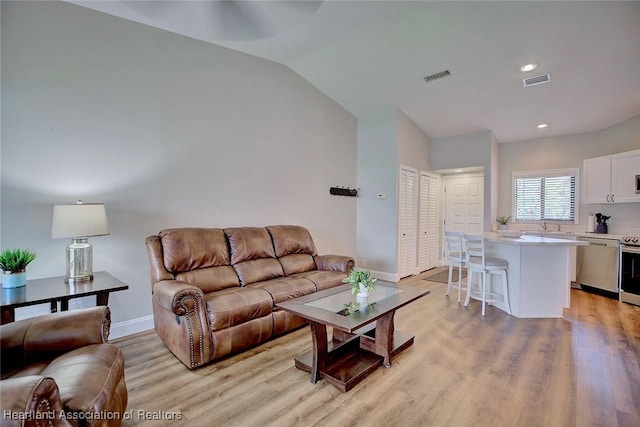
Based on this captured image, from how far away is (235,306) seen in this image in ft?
8.49

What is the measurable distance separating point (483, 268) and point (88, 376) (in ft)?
13.0

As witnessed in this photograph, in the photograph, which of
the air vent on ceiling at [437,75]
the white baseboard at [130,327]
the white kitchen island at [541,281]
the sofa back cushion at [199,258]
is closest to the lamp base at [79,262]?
the sofa back cushion at [199,258]

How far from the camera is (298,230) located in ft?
13.9

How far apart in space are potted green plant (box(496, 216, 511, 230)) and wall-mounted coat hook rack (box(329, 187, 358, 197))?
289 centimetres

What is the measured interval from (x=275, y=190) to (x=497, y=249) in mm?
3270

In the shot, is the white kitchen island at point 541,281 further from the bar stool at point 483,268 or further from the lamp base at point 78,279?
the lamp base at point 78,279

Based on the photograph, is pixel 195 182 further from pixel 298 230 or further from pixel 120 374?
pixel 120 374

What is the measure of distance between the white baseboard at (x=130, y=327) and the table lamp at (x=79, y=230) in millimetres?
715

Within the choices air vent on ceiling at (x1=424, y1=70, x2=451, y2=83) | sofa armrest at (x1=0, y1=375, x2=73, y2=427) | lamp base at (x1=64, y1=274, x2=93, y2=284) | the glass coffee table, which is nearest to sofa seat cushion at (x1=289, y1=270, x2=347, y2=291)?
the glass coffee table

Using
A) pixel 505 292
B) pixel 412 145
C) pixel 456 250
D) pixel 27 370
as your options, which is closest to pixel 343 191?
pixel 412 145

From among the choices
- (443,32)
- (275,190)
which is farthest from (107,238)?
(443,32)

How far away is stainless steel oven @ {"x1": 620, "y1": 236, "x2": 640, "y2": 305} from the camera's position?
4.02 m

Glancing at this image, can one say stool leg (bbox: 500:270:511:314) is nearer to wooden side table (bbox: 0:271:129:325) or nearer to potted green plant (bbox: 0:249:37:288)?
wooden side table (bbox: 0:271:129:325)

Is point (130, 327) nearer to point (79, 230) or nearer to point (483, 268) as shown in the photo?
point (79, 230)
